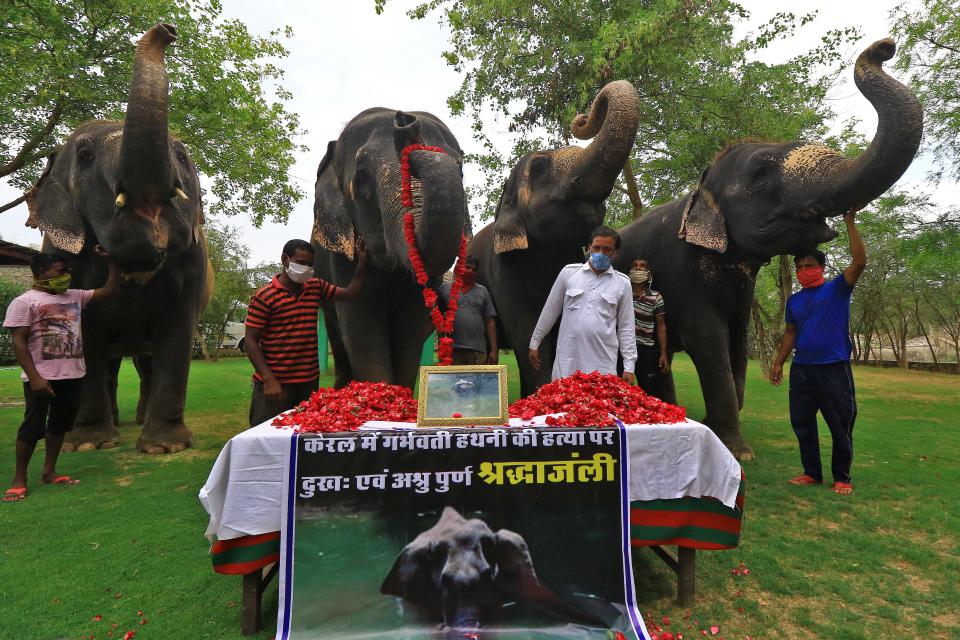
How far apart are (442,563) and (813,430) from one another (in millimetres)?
3684

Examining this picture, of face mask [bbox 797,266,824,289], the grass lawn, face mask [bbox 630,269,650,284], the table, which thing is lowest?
the grass lawn

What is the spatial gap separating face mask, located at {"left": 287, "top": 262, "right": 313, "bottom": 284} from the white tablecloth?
1314 mm

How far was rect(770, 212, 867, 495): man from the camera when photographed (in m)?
4.36

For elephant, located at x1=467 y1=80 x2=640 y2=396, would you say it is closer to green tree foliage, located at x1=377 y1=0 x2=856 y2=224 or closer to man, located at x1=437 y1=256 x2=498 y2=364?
man, located at x1=437 y1=256 x2=498 y2=364

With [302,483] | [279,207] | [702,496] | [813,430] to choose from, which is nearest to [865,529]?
[813,430]

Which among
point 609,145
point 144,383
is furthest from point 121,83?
point 609,145

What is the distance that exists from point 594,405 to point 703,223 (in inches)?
123

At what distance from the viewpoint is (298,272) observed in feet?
11.9

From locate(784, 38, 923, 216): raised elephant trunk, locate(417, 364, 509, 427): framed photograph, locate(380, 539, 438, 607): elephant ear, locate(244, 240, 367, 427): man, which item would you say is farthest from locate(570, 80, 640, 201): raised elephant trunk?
locate(380, 539, 438, 607): elephant ear

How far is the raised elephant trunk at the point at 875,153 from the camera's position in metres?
3.96

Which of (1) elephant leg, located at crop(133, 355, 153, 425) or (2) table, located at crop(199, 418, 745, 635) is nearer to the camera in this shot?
(2) table, located at crop(199, 418, 745, 635)

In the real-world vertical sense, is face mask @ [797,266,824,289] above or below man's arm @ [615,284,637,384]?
above

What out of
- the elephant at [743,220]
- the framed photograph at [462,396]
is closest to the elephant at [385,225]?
the framed photograph at [462,396]

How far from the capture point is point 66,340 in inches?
168
